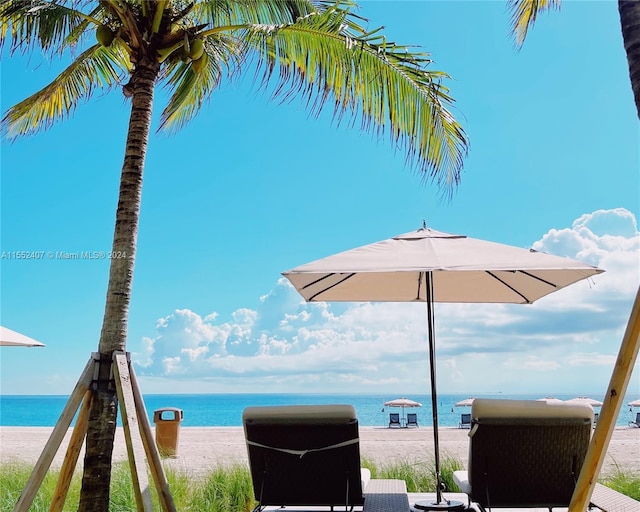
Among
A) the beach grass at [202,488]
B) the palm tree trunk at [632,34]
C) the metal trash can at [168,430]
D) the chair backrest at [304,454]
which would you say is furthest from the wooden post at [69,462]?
the metal trash can at [168,430]

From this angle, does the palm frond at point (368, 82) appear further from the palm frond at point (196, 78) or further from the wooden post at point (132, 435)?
the wooden post at point (132, 435)

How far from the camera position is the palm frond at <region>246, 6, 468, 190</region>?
14.6 feet

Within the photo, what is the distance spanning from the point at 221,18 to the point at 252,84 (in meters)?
0.76

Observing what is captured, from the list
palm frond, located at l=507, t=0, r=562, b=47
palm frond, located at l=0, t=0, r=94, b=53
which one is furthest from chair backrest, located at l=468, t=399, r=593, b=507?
palm frond, located at l=0, t=0, r=94, b=53

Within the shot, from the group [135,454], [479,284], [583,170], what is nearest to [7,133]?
[135,454]

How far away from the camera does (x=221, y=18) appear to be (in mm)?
4973

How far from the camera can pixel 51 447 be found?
3.22 metres

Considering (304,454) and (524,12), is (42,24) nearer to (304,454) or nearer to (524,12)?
(304,454)

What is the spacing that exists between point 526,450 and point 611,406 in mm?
1938

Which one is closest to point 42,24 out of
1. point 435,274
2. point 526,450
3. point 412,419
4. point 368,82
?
point 368,82

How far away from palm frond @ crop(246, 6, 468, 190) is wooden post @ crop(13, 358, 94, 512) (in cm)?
272

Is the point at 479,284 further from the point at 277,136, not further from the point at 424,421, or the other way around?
the point at 424,421

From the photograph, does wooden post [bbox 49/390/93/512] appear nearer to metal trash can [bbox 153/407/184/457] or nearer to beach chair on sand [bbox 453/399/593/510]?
beach chair on sand [bbox 453/399/593/510]

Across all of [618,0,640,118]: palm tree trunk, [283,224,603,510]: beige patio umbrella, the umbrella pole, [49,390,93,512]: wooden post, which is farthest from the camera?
the umbrella pole
